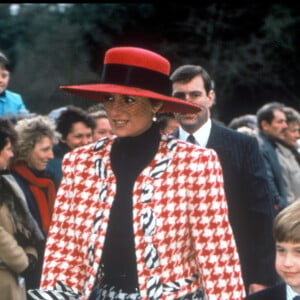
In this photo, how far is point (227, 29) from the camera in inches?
413

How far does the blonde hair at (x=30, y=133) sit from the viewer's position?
503 cm

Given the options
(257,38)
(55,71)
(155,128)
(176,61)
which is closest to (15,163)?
(155,128)

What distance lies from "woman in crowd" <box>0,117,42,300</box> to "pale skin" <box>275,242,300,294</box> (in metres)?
1.74

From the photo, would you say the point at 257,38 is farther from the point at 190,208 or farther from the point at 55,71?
the point at 190,208

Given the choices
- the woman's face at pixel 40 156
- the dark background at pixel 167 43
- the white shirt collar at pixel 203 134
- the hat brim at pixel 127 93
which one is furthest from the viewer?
the dark background at pixel 167 43

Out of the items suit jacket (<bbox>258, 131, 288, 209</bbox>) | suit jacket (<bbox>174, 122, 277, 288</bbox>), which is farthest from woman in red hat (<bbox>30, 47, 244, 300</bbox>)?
suit jacket (<bbox>258, 131, 288, 209</bbox>)

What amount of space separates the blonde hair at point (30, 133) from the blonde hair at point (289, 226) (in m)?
2.42

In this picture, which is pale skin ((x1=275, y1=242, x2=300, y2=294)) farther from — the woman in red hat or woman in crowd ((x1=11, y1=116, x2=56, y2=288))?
woman in crowd ((x1=11, y1=116, x2=56, y2=288))

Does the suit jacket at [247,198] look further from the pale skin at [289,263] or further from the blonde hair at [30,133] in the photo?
the blonde hair at [30,133]

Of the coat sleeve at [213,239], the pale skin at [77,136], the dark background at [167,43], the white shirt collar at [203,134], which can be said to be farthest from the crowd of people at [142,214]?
the dark background at [167,43]

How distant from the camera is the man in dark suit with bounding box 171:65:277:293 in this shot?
4129 mm

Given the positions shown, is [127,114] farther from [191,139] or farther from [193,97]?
[193,97]

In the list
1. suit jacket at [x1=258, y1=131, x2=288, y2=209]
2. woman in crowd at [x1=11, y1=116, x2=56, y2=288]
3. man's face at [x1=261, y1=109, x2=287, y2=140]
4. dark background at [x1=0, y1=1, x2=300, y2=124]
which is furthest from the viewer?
dark background at [x1=0, y1=1, x2=300, y2=124]

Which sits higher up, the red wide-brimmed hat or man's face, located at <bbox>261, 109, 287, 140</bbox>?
man's face, located at <bbox>261, 109, 287, 140</bbox>
